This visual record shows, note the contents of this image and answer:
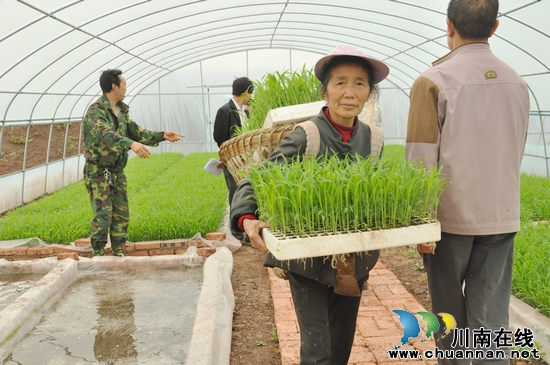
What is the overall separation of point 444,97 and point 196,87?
1705 centimetres

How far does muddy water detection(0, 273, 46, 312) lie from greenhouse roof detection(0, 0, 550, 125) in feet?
11.1

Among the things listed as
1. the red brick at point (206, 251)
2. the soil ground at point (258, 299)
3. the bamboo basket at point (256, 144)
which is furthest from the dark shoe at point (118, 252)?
the bamboo basket at point (256, 144)

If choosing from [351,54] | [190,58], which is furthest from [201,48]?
[351,54]

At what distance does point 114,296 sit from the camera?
14.8ft

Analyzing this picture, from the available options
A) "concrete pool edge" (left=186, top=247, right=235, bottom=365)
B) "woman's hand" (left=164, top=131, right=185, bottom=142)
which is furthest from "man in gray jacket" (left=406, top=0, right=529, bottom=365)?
"woman's hand" (left=164, top=131, right=185, bottom=142)

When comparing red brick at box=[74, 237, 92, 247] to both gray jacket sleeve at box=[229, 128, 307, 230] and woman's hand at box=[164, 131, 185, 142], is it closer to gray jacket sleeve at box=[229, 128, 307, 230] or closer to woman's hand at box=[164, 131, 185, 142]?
woman's hand at box=[164, 131, 185, 142]

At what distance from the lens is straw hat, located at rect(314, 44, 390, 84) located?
219 cm

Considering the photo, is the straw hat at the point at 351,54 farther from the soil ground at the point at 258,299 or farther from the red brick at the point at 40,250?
the red brick at the point at 40,250

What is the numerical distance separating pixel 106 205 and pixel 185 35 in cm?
879

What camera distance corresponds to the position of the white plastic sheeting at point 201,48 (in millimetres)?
8211

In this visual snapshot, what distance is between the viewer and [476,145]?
220 cm

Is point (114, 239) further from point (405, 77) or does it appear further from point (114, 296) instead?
point (405, 77)

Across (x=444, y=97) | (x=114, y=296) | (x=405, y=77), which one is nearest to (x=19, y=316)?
(x=114, y=296)

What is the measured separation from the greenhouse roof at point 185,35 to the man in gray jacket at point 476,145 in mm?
5920
